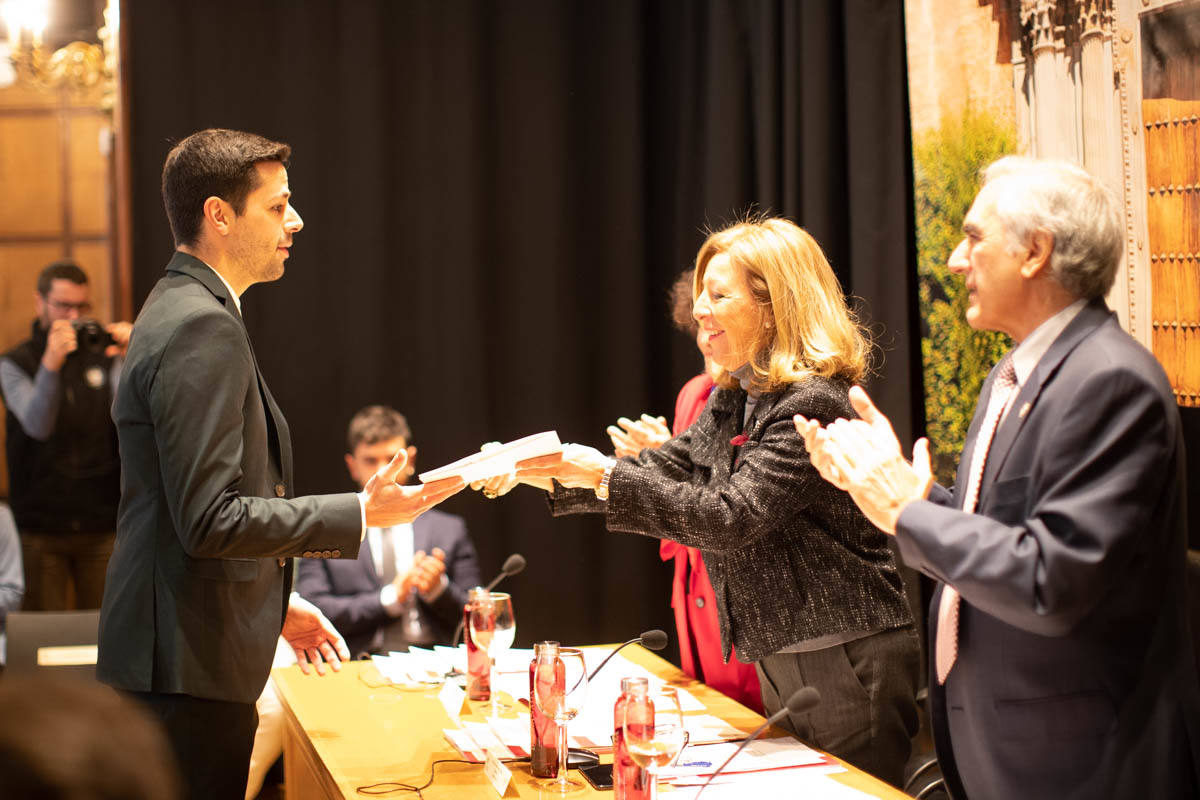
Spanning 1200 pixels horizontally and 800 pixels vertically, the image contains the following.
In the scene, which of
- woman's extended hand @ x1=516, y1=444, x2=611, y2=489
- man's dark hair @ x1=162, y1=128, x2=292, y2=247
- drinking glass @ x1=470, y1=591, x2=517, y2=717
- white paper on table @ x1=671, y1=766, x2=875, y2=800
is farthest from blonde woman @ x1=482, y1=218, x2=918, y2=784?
man's dark hair @ x1=162, y1=128, x2=292, y2=247

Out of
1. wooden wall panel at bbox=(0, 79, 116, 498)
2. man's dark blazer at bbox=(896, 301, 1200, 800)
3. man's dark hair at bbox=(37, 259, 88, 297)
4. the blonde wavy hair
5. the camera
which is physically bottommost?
man's dark blazer at bbox=(896, 301, 1200, 800)

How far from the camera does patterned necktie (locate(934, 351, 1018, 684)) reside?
6.00ft

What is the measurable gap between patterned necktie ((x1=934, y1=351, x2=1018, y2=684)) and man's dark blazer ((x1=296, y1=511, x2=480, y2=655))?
98.1 inches

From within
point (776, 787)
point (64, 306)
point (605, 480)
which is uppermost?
point (64, 306)

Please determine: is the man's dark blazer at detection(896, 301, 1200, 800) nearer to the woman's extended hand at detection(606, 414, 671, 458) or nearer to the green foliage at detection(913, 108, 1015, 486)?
the woman's extended hand at detection(606, 414, 671, 458)

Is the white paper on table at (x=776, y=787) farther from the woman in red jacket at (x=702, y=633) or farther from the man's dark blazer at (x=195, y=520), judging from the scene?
the man's dark blazer at (x=195, y=520)

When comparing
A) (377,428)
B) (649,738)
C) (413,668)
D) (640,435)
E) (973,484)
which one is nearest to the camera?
(649,738)

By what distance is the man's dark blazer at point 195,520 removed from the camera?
76.9 inches

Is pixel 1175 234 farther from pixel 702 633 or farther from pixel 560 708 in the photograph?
pixel 560 708

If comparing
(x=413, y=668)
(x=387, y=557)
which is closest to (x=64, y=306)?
(x=387, y=557)

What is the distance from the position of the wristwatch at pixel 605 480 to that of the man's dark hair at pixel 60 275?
2.97 meters

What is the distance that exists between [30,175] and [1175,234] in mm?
4135

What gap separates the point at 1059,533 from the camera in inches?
63.1

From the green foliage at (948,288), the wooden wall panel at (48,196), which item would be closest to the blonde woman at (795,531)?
the green foliage at (948,288)
